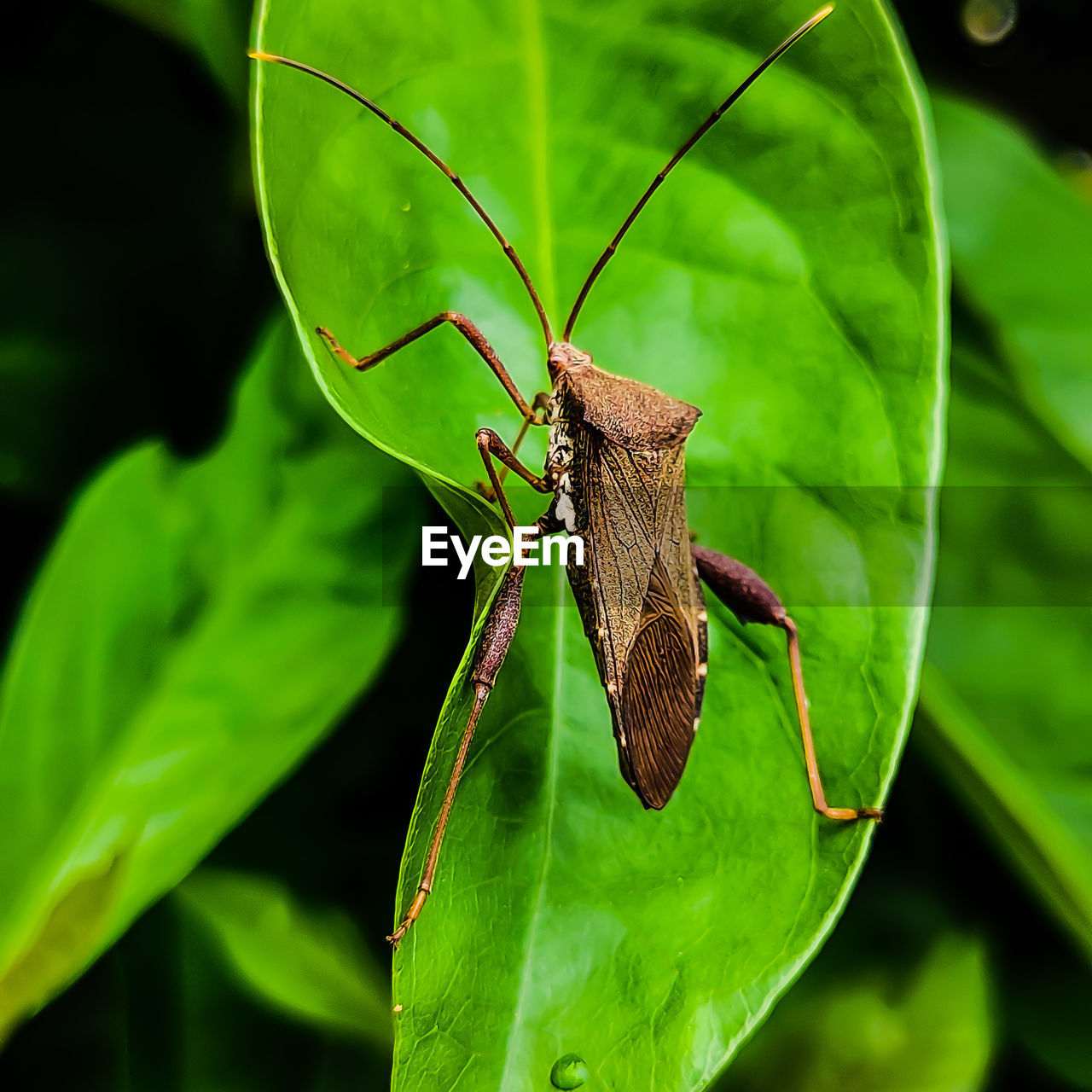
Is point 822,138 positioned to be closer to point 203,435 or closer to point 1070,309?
point 1070,309

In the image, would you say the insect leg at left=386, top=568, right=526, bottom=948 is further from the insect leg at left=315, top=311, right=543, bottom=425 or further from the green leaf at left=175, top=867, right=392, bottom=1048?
the green leaf at left=175, top=867, right=392, bottom=1048

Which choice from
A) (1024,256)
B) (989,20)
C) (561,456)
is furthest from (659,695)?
(989,20)

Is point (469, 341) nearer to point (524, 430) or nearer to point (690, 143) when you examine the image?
point (524, 430)

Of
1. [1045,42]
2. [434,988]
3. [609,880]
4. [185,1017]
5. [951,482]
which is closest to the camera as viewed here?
[434,988]

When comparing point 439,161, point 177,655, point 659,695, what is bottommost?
point 177,655

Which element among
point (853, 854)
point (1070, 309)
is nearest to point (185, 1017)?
point (853, 854)

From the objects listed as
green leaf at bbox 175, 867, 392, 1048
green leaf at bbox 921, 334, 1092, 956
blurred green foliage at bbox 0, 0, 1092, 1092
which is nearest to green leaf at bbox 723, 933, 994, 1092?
blurred green foliage at bbox 0, 0, 1092, 1092

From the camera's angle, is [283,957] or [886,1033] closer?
[283,957]
